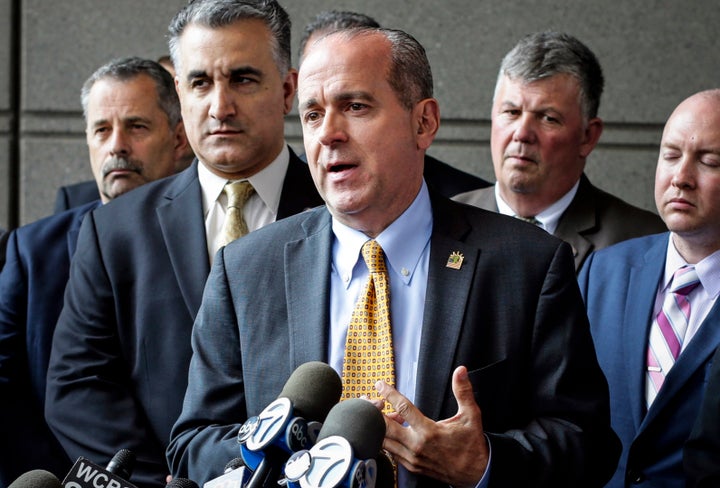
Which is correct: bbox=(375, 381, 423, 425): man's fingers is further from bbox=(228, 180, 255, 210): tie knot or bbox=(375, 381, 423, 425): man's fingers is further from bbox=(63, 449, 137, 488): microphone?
bbox=(228, 180, 255, 210): tie knot

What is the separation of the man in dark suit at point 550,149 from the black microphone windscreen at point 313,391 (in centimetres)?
199

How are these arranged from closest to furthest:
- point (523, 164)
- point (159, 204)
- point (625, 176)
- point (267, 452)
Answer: point (267, 452)
point (159, 204)
point (523, 164)
point (625, 176)

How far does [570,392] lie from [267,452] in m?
0.86

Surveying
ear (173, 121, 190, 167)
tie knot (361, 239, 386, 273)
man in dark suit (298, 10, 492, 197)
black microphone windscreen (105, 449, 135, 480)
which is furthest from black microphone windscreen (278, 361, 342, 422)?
ear (173, 121, 190, 167)

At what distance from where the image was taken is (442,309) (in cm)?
242

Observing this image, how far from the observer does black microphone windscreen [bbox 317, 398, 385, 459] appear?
1.73 m

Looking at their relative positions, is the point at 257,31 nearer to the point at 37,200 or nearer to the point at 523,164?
the point at 523,164

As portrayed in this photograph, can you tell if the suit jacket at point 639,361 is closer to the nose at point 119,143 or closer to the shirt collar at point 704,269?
the shirt collar at point 704,269

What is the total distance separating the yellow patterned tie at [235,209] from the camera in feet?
10.2

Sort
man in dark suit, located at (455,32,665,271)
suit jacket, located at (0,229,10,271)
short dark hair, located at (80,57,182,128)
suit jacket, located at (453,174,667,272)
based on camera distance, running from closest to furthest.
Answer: suit jacket, located at (0,229,10,271) → suit jacket, located at (453,174,667,272) → man in dark suit, located at (455,32,665,271) → short dark hair, located at (80,57,182,128)

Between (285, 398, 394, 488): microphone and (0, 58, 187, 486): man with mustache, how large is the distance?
172cm

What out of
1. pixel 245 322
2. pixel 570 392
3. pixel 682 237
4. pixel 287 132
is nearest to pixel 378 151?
pixel 245 322

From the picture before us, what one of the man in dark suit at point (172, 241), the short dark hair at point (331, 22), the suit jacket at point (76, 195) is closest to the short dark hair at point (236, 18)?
the man in dark suit at point (172, 241)

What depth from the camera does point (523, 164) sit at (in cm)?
393
